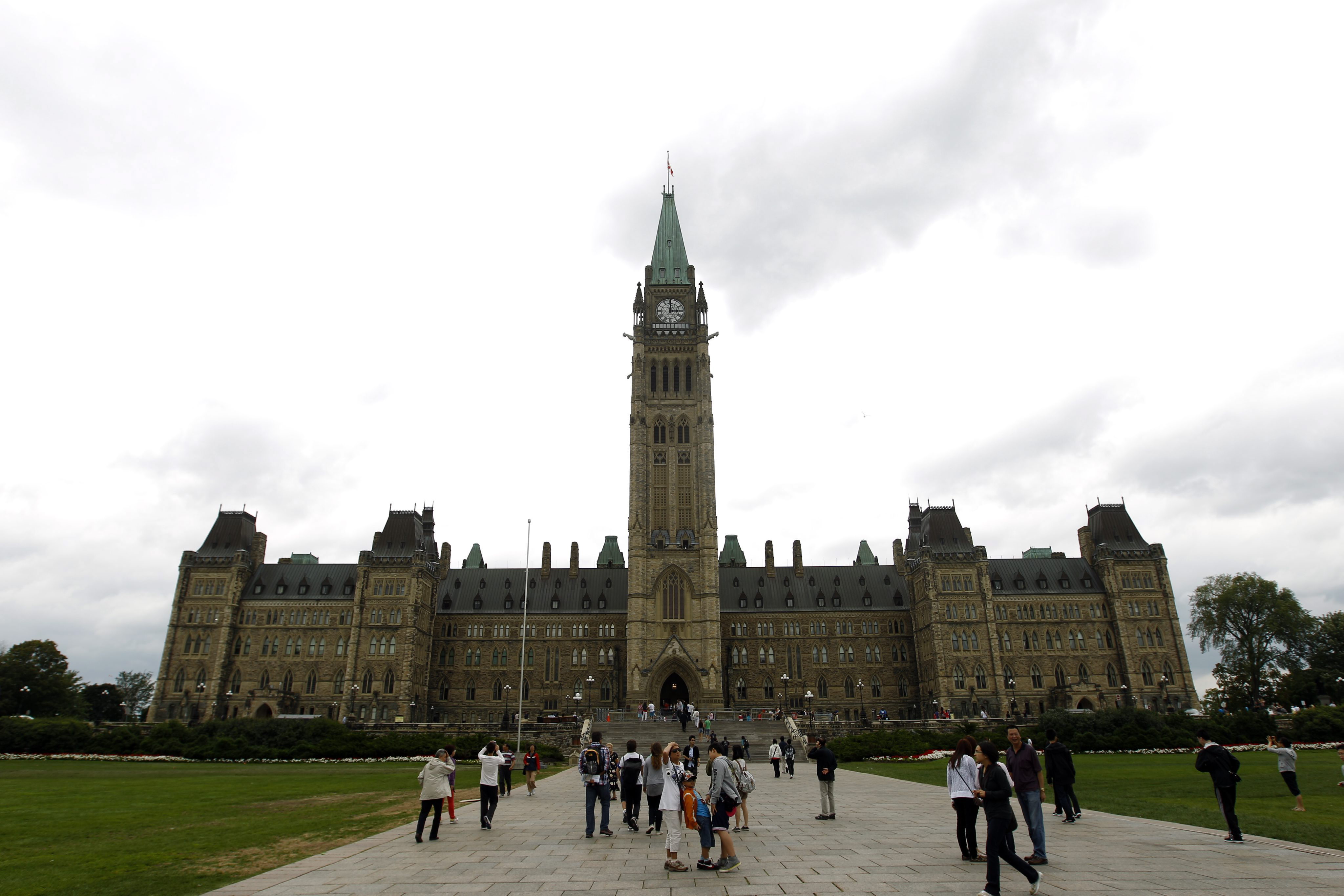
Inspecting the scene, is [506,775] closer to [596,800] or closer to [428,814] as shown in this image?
[596,800]

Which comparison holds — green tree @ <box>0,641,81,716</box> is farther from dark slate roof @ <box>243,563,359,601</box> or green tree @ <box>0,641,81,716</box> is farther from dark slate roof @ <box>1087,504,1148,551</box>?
dark slate roof @ <box>1087,504,1148,551</box>

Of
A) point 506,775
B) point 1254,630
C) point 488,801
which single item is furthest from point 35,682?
point 1254,630

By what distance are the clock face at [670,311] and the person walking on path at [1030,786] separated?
77835mm

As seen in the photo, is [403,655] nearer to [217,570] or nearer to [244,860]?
[217,570]

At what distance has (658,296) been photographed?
9175cm

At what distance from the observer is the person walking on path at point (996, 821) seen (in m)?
9.80

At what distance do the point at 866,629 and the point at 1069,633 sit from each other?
21017 mm

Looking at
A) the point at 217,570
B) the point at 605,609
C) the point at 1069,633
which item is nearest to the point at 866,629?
the point at 1069,633

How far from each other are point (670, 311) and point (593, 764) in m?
77.6

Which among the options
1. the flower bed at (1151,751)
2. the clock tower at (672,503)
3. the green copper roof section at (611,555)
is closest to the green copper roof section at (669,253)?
the clock tower at (672,503)

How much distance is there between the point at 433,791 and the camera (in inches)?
612

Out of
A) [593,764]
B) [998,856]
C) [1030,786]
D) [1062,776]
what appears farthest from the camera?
[1062,776]

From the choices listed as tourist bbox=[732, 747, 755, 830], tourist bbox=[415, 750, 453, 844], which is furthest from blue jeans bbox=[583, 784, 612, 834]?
tourist bbox=[415, 750, 453, 844]

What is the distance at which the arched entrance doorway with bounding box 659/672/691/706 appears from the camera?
77062 millimetres
